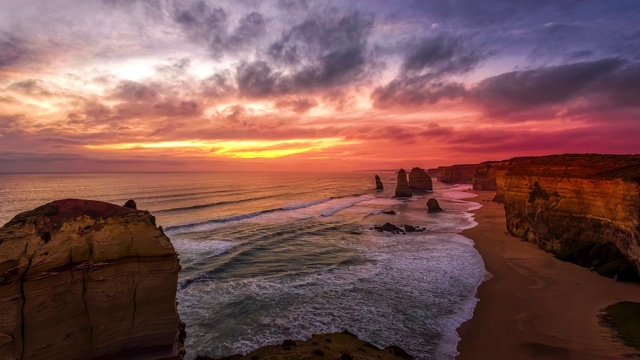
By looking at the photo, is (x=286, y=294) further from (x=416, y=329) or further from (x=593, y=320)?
(x=593, y=320)

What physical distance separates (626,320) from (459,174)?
135 meters

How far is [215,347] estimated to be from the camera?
45.4 ft

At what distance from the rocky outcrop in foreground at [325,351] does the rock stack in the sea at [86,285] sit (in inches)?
142

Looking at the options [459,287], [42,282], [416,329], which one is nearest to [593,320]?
[459,287]

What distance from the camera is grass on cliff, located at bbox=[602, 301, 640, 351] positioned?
13402 mm

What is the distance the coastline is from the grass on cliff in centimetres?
38

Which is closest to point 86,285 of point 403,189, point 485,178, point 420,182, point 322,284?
point 322,284

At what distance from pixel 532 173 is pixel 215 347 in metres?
Result: 31.3

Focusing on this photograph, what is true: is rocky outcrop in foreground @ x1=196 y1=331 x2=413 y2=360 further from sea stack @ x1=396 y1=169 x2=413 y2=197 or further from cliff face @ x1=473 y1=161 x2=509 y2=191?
cliff face @ x1=473 y1=161 x2=509 y2=191

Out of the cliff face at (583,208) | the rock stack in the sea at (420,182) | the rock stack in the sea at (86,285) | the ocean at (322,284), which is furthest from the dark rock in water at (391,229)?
the rock stack in the sea at (420,182)

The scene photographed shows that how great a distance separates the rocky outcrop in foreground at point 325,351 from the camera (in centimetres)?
1160

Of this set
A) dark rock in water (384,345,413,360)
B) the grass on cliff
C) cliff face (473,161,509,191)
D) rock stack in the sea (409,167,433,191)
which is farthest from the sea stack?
dark rock in water (384,345,413,360)

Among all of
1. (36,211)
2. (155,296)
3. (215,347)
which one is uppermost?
(36,211)

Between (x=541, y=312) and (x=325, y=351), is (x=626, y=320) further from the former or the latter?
(x=325, y=351)
